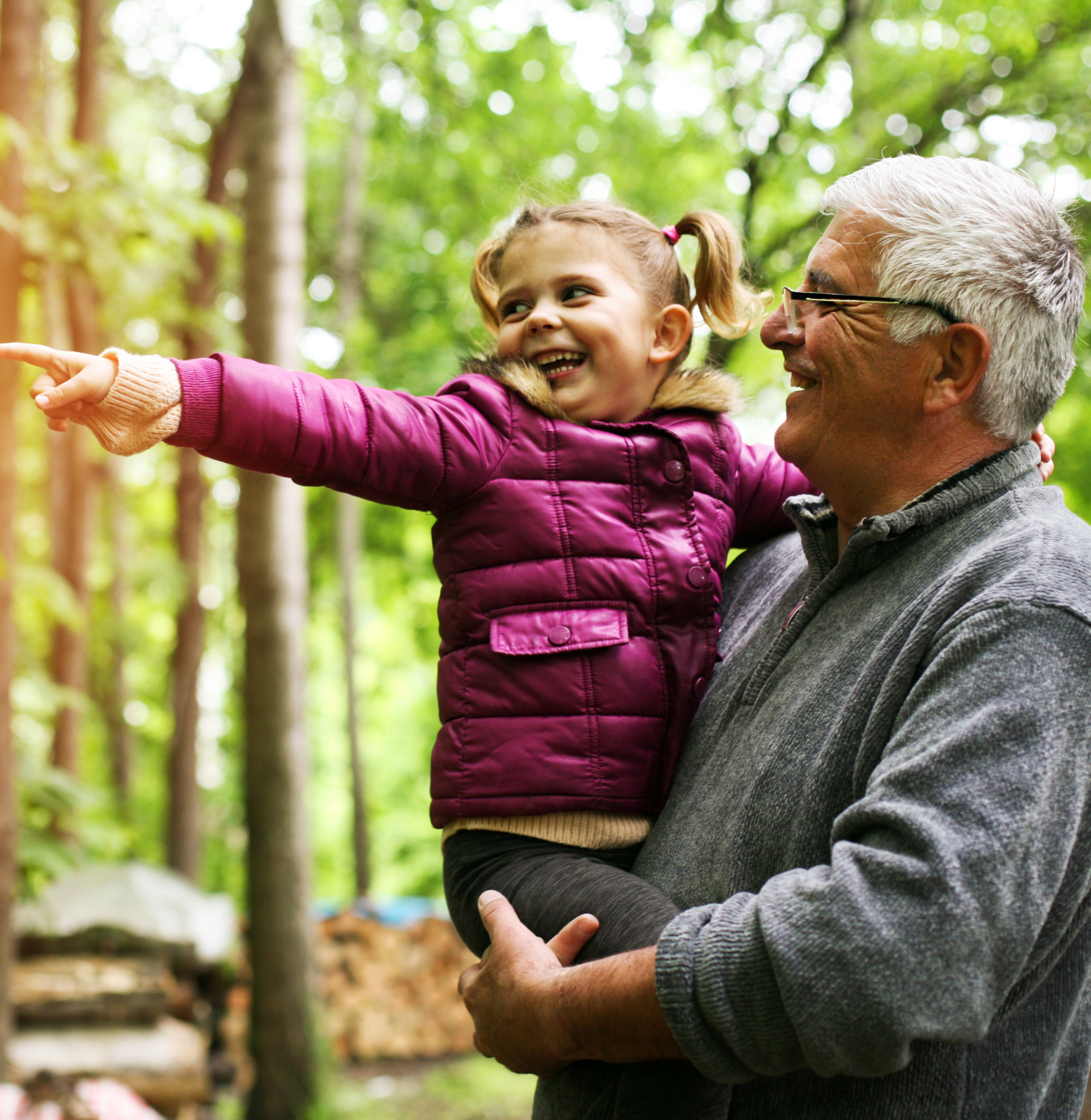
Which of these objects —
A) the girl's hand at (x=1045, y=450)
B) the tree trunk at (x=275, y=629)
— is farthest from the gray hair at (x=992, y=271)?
the tree trunk at (x=275, y=629)

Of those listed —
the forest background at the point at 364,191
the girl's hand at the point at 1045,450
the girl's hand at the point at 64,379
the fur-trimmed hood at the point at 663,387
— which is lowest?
the girl's hand at the point at 1045,450

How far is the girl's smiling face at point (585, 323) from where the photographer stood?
1943 millimetres

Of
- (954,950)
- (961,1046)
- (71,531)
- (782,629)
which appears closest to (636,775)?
(782,629)

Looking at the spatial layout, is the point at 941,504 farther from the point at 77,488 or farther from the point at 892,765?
the point at 77,488

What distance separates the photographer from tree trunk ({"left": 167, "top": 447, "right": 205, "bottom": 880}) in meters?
10.5

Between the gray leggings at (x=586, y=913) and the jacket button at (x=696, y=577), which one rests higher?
the jacket button at (x=696, y=577)

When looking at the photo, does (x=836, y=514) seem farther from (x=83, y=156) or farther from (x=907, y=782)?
(x=83, y=156)

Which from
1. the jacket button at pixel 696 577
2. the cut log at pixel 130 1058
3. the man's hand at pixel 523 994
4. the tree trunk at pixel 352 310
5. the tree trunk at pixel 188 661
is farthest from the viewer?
the tree trunk at pixel 352 310

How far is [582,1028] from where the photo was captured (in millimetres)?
1277

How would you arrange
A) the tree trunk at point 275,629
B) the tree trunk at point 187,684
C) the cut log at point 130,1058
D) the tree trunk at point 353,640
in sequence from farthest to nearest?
the tree trunk at point 353,640 < the tree trunk at point 187,684 < the cut log at point 130,1058 < the tree trunk at point 275,629

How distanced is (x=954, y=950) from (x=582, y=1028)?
44cm

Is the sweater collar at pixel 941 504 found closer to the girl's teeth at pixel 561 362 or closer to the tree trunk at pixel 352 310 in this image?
the girl's teeth at pixel 561 362

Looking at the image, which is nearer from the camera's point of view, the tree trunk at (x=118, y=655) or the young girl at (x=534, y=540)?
the young girl at (x=534, y=540)

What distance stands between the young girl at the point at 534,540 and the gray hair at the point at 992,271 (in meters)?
0.51
